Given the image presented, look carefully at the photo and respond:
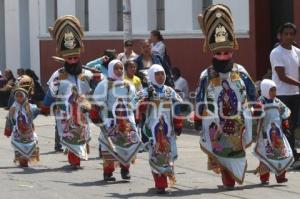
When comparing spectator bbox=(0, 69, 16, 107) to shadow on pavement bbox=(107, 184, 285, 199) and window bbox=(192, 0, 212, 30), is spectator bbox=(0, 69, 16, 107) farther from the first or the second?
shadow on pavement bbox=(107, 184, 285, 199)

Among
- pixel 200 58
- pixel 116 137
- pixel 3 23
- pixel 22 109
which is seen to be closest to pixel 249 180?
pixel 116 137

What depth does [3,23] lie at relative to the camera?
33.9 meters


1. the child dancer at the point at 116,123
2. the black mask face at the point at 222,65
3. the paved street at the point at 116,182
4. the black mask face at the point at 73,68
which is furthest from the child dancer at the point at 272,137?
the black mask face at the point at 73,68

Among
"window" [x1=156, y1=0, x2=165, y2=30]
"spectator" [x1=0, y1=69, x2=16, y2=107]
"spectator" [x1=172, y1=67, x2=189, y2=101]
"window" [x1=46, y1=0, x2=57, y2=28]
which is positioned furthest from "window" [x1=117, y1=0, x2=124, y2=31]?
"spectator" [x1=172, y1=67, x2=189, y2=101]

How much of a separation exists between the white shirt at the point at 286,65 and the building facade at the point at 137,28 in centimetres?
680

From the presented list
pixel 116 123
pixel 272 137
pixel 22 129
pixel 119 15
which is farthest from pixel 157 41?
pixel 119 15

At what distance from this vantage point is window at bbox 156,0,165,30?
82.8 ft

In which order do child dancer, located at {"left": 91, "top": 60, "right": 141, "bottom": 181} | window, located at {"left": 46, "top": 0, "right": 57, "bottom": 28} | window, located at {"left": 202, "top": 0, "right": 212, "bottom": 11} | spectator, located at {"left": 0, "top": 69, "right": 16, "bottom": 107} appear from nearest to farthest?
child dancer, located at {"left": 91, "top": 60, "right": 141, "bottom": 181} < window, located at {"left": 202, "top": 0, "right": 212, "bottom": 11} < spectator, located at {"left": 0, "top": 69, "right": 16, "bottom": 107} < window, located at {"left": 46, "top": 0, "right": 57, "bottom": 28}

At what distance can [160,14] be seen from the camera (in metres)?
25.5

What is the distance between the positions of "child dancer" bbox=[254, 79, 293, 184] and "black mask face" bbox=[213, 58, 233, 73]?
65 centimetres

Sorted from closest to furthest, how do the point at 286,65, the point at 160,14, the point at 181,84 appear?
the point at 286,65 < the point at 181,84 < the point at 160,14

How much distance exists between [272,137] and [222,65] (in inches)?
42.2

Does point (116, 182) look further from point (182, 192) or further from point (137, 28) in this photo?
point (137, 28)

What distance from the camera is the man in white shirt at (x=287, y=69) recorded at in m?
13.0
